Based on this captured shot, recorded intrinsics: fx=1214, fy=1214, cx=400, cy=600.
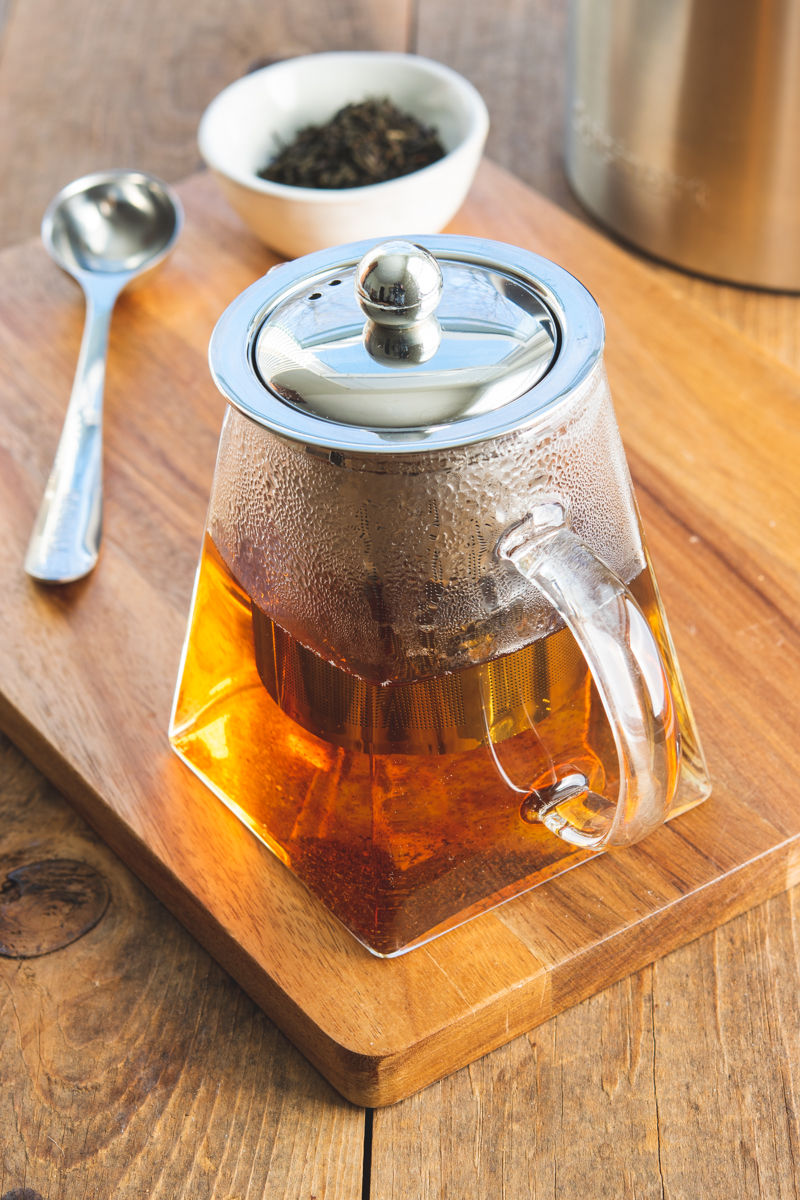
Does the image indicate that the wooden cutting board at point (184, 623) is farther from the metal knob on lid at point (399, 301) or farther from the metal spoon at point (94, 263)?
the metal knob on lid at point (399, 301)

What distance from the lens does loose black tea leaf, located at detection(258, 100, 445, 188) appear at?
83 centimetres

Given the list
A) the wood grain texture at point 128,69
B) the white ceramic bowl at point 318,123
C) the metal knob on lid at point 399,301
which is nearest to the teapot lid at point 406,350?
the metal knob on lid at point 399,301

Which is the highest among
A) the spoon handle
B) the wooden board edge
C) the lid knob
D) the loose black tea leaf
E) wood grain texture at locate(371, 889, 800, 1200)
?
the lid knob

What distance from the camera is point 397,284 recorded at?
42 centimetres

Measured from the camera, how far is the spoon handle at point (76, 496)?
2.18ft

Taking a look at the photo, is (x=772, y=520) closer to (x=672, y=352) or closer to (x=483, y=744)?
(x=672, y=352)

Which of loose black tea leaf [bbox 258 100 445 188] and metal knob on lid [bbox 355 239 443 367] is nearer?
metal knob on lid [bbox 355 239 443 367]

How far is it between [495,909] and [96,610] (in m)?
0.27

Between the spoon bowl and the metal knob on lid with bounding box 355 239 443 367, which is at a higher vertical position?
the metal knob on lid with bounding box 355 239 443 367

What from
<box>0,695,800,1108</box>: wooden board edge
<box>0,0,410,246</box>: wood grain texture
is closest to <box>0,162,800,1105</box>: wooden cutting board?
<box>0,695,800,1108</box>: wooden board edge

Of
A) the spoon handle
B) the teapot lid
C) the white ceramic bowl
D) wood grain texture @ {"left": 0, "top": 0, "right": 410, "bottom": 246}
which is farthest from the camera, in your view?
wood grain texture @ {"left": 0, "top": 0, "right": 410, "bottom": 246}

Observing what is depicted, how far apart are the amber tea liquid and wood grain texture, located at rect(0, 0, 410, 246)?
0.61m

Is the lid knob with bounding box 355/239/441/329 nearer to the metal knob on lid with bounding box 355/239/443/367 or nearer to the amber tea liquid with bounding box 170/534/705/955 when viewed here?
the metal knob on lid with bounding box 355/239/443/367

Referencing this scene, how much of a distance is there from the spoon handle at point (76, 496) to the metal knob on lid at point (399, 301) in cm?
29
